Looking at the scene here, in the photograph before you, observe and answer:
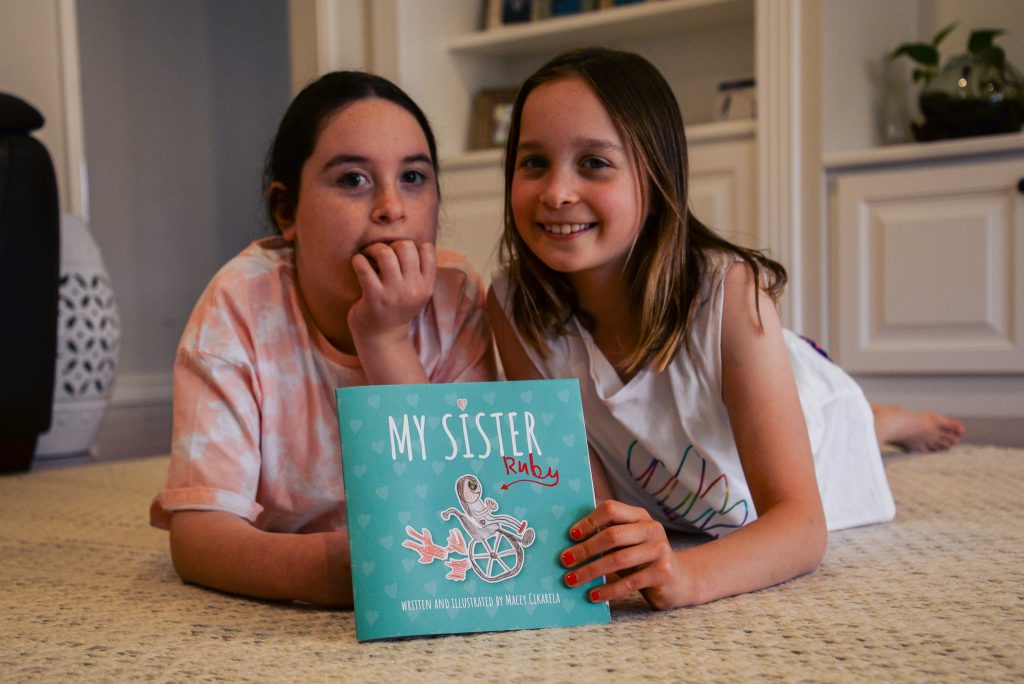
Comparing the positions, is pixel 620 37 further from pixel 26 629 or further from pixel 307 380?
pixel 26 629

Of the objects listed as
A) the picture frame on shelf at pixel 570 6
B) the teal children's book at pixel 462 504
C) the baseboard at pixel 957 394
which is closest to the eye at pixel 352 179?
the teal children's book at pixel 462 504

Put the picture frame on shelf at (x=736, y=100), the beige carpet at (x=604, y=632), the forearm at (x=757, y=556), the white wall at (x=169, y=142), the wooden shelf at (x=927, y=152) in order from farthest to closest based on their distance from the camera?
the white wall at (x=169, y=142) → the picture frame on shelf at (x=736, y=100) → the wooden shelf at (x=927, y=152) → the forearm at (x=757, y=556) → the beige carpet at (x=604, y=632)

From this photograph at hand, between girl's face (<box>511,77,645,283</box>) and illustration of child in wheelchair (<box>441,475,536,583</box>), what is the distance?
286 mm

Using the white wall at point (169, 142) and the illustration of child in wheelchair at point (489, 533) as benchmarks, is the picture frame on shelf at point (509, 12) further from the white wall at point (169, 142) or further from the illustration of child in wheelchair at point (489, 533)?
the illustration of child in wheelchair at point (489, 533)

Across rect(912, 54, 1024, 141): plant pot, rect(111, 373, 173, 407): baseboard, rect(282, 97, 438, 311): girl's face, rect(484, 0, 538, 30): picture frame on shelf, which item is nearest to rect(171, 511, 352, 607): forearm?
rect(282, 97, 438, 311): girl's face

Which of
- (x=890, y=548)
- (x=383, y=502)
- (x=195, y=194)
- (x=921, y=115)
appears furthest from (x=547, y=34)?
(x=383, y=502)

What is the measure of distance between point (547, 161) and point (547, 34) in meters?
1.90

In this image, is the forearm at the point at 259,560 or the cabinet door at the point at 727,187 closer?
the forearm at the point at 259,560

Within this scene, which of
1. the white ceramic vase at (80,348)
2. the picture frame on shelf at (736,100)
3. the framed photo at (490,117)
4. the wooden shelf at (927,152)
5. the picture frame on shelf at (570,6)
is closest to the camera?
the white ceramic vase at (80,348)

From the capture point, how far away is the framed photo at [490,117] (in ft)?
9.34

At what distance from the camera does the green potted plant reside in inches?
83.4

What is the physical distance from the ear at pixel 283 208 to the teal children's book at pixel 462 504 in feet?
1.27

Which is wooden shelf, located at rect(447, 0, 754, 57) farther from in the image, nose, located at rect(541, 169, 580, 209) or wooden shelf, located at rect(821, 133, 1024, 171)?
nose, located at rect(541, 169, 580, 209)

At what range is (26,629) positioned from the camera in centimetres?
72
